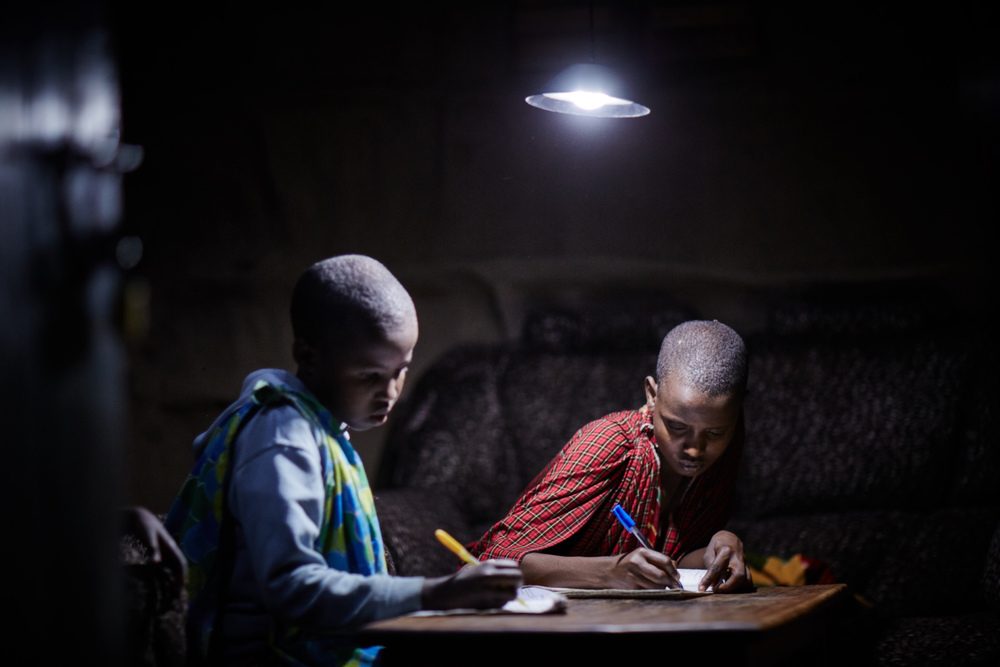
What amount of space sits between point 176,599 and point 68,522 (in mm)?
655

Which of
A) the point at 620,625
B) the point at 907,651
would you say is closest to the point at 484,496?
the point at 907,651

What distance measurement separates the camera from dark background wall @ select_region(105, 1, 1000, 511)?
357 centimetres

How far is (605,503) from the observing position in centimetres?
225

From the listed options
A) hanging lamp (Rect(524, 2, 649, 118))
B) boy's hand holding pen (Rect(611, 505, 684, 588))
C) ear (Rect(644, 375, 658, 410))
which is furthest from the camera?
hanging lamp (Rect(524, 2, 649, 118))

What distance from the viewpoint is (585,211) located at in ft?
11.9

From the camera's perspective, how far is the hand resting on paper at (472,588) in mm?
1373

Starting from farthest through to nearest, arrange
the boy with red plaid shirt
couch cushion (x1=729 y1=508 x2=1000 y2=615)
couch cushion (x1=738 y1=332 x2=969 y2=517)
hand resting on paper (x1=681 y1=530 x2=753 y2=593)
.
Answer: couch cushion (x1=738 y1=332 x2=969 y2=517) → couch cushion (x1=729 y1=508 x2=1000 y2=615) → the boy with red plaid shirt → hand resting on paper (x1=681 y1=530 x2=753 y2=593)

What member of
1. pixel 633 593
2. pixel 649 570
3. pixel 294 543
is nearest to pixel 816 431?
pixel 649 570

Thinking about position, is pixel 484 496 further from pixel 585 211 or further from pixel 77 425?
pixel 77 425

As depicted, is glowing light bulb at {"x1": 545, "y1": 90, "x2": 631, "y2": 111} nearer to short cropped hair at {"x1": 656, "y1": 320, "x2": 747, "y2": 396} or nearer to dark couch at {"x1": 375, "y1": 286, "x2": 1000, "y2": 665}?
short cropped hair at {"x1": 656, "y1": 320, "x2": 747, "y2": 396}

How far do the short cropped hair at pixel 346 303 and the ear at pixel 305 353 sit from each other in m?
0.01

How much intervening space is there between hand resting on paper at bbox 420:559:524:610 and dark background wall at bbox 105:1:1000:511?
2199mm

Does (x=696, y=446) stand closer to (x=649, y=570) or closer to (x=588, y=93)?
(x=649, y=570)

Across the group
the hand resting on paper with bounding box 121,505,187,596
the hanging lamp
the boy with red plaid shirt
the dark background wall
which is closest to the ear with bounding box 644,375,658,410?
the boy with red plaid shirt
